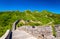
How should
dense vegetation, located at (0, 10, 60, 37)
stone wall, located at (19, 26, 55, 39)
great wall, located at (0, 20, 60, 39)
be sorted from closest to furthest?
great wall, located at (0, 20, 60, 39) → stone wall, located at (19, 26, 55, 39) → dense vegetation, located at (0, 10, 60, 37)

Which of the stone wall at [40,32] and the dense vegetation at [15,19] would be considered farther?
the dense vegetation at [15,19]

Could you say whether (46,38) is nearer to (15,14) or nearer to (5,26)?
(5,26)

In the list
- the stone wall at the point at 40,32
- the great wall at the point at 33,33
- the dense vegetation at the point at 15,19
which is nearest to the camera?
the great wall at the point at 33,33

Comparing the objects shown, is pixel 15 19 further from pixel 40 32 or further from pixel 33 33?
pixel 33 33

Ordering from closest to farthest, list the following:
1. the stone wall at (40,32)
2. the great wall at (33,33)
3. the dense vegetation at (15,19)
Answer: the great wall at (33,33) → the stone wall at (40,32) → the dense vegetation at (15,19)

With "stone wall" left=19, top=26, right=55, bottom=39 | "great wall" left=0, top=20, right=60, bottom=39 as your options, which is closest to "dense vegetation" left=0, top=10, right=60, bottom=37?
"great wall" left=0, top=20, right=60, bottom=39

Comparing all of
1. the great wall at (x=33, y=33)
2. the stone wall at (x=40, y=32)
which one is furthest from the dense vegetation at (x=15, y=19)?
the stone wall at (x=40, y=32)

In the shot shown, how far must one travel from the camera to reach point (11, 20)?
29.5 m

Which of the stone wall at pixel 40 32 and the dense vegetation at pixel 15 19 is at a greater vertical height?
the dense vegetation at pixel 15 19

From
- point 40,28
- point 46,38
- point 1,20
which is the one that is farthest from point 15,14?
point 46,38

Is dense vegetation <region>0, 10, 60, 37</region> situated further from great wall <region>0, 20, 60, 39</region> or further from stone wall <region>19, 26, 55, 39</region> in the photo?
stone wall <region>19, 26, 55, 39</region>

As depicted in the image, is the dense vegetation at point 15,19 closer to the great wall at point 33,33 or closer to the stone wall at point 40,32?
the great wall at point 33,33

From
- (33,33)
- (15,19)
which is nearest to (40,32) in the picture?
(33,33)

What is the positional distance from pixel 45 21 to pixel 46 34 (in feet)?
37.0
